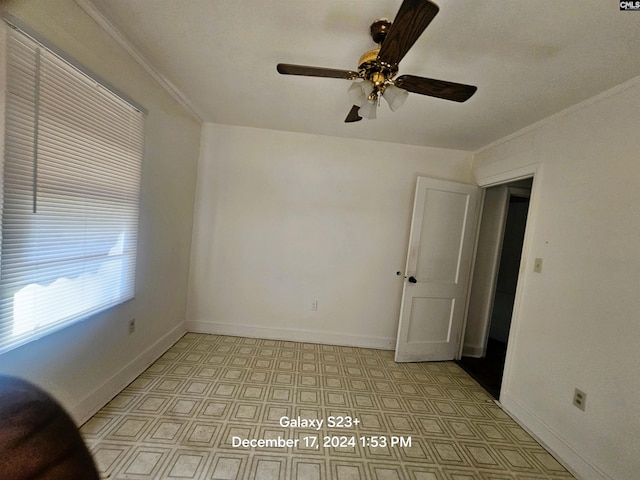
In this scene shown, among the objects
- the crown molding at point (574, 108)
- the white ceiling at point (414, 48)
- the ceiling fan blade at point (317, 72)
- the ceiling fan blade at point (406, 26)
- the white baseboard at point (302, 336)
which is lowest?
the white baseboard at point (302, 336)

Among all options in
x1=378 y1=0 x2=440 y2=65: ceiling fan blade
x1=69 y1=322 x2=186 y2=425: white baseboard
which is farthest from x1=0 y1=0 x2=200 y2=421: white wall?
x1=378 y1=0 x2=440 y2=65: ceiling fan blade

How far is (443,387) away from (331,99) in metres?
2.68

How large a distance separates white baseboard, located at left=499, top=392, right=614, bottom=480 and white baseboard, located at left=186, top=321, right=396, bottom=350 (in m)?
1.17

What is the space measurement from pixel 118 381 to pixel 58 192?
1390 mm

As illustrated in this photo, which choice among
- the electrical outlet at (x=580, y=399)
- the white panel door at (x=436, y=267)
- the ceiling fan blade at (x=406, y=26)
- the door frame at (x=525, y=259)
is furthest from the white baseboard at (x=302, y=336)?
the ceiling fan blade at (x=406, y=26)

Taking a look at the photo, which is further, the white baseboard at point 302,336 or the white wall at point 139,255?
the white baseboard at point 302,336

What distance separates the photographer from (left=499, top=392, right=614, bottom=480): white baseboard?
1469 mm

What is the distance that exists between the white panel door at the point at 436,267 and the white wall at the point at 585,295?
2.28 feet

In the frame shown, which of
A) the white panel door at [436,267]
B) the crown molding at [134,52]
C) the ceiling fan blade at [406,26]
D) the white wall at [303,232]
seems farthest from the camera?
the white wall at [303,232]

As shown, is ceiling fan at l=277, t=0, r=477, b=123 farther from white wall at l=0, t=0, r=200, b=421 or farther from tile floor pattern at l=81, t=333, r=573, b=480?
tile floor pattern at l=81, t=333, r=573, b=480

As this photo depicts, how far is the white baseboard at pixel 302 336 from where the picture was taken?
9.53ft

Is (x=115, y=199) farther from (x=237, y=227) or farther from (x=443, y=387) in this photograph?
(x=443, y=387)

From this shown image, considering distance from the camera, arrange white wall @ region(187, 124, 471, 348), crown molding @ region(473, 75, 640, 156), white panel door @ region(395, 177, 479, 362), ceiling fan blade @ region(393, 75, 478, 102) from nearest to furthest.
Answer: ceiling fan blade @ region(393, 75, 478, 102), crown molding @ region(473, 75, 640, 156), white panel door @ region(395, 177, 479, 362), white wall @ region(187, 124, 471, 348)

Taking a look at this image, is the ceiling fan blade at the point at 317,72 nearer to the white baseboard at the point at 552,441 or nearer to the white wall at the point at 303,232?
the white wall at the point at 303,232
